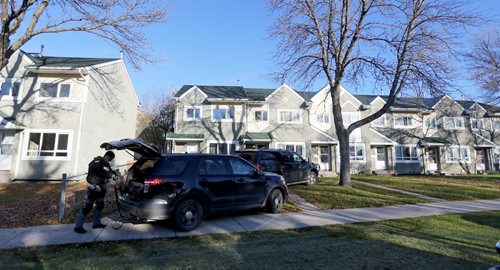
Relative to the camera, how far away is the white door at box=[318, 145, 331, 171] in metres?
26.2

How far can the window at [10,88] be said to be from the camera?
16953mm

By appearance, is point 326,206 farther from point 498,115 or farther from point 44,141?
point 498,115

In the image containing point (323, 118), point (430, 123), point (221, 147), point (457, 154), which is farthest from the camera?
point (430, 123)

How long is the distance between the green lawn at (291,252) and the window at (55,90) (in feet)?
49.4

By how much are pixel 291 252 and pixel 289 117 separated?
21.5m

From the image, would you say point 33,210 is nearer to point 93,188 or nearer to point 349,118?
point 93,188

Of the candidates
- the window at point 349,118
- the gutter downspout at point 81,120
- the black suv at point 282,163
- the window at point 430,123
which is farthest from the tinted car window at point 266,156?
the window at point 430,123

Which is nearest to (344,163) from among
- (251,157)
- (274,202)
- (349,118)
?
(251,157)

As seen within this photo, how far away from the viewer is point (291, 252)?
4.98 meters

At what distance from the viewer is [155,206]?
599cm

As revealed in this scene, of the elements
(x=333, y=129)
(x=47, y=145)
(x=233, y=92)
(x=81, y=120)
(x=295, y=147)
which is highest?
(x=233, y=92)

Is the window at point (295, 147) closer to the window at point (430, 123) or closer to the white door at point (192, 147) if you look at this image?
the white door at point (192, 147)

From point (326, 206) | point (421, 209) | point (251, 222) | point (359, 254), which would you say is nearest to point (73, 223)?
point (251, 222)

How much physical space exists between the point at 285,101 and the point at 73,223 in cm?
2133
